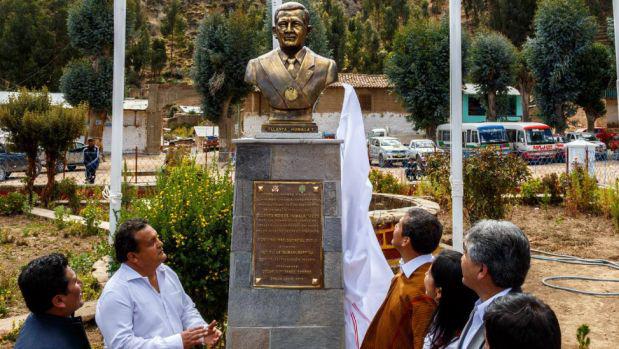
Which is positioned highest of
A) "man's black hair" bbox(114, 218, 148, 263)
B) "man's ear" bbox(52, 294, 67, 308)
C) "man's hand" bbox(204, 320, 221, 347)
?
"man's black hair" bbox(114, 218, 148, 263)

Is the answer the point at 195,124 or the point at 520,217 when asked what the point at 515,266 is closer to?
the point at 520,217

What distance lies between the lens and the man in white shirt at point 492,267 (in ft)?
7.18

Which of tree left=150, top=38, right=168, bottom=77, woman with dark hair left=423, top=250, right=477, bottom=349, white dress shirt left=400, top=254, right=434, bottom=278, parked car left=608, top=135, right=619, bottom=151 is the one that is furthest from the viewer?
tree left=150, top=38, right=168, bottom=77

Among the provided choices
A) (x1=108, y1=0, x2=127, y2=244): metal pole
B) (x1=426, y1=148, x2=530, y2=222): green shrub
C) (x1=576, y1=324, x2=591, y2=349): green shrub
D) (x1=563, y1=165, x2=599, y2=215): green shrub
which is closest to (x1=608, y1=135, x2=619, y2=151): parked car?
(x1=563, y1=165, x2=599, y2=215): green shrub

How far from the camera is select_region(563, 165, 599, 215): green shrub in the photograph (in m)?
11.1

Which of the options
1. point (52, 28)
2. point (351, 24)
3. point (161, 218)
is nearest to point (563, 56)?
point (351, 24)

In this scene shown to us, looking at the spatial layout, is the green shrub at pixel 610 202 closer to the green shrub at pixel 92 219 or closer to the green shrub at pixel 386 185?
the green shrub at pixel 386 185

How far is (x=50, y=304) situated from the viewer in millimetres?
2359

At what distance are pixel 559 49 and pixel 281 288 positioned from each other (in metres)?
29.6

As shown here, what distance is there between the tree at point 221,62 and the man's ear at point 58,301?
24685 millimetres

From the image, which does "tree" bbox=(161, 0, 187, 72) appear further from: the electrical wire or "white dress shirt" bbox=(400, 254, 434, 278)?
"white dress shirt" bbox=(400, 254, 434, 278)

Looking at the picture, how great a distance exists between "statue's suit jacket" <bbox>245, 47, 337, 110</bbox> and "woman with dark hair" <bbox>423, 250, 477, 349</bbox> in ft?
6.37

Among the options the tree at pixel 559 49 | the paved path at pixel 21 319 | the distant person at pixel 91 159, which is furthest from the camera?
the tree at pixel 559 49

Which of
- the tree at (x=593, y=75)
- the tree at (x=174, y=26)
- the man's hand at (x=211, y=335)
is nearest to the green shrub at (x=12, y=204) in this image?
the man's hand at (x=211, y=335)
